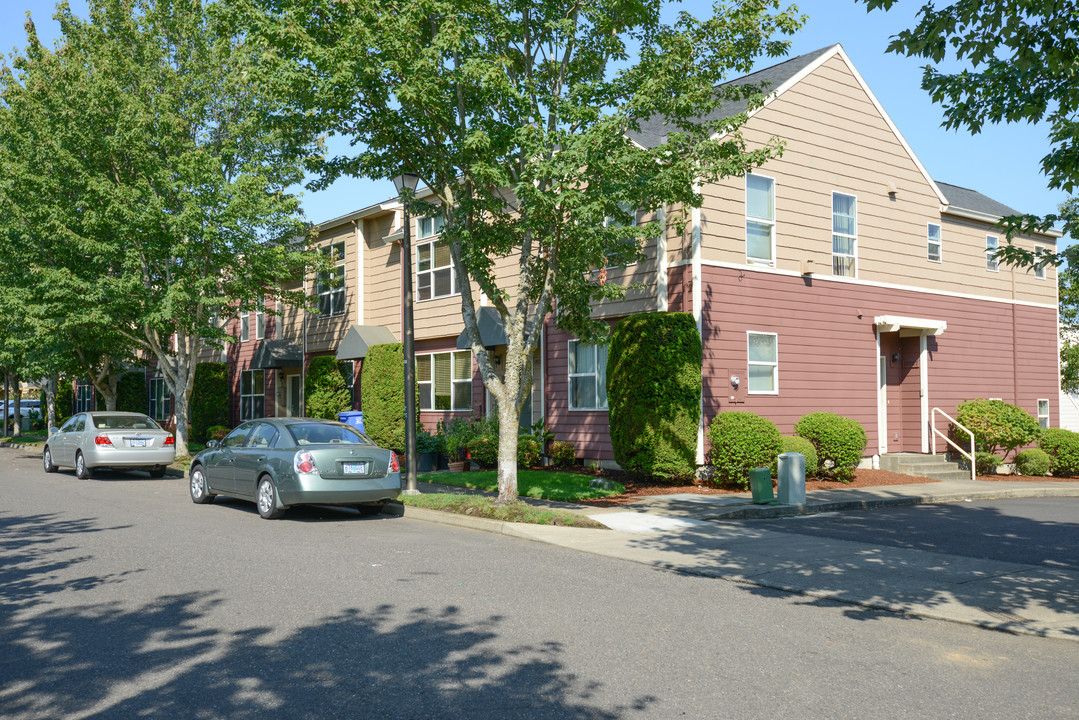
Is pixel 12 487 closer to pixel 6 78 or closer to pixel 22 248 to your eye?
pixel 22 248

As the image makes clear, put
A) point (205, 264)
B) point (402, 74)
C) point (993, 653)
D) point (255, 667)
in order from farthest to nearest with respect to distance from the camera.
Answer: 1. point (205, 264)
2. point (402, 74)
3. point (993, 653)
4. point (255, 667)

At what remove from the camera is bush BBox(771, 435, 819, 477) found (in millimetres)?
16642

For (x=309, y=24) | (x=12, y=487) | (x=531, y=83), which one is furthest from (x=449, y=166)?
(x=12, y=487)

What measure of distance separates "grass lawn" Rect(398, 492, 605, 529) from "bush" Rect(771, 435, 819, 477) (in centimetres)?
567

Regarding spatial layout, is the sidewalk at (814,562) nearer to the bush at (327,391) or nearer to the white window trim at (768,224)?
the white window trim at (768,224)

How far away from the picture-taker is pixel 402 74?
11.9m

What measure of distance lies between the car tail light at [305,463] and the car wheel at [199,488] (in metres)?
3.01

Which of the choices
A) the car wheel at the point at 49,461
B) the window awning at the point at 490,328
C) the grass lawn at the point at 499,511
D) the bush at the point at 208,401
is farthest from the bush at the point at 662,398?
the bush at the point at 208,401

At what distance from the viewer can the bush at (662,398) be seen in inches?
639

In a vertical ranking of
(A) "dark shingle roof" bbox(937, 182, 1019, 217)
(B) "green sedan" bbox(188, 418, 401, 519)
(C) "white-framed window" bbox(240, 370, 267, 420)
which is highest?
(A) "dark shingle roof" bbox(937, 182, 1019, 217)

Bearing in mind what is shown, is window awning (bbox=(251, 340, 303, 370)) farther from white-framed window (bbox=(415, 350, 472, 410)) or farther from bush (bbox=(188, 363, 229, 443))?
white-framed window (bbox=(415, 350, 472, 410))

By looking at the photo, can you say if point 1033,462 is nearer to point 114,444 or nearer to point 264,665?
point 264,665

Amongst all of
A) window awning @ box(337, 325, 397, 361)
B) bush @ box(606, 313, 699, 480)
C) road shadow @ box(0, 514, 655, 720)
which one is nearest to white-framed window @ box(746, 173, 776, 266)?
bush @ box(606, 313, 699, 480)

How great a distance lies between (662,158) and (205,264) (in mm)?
14368
